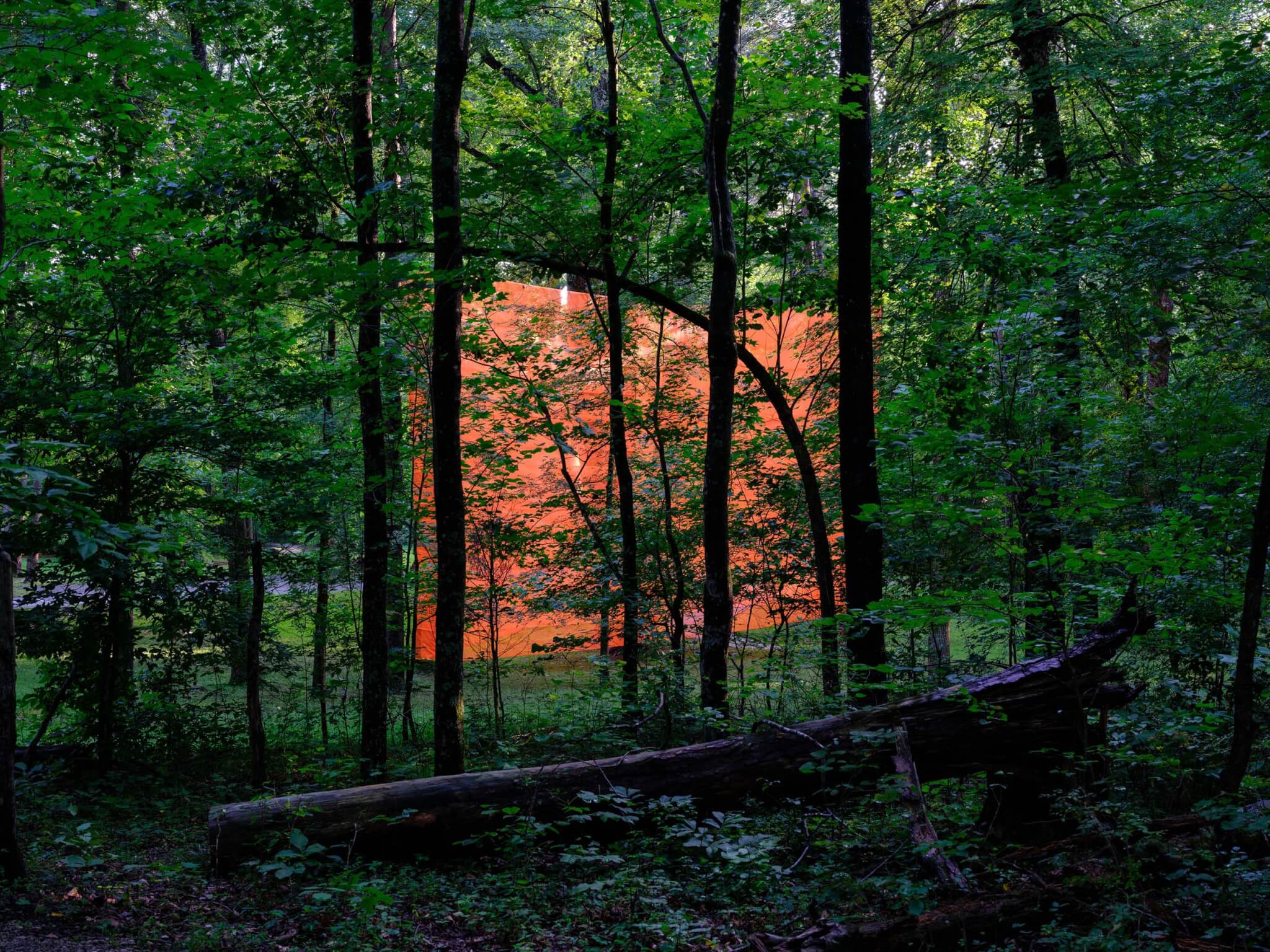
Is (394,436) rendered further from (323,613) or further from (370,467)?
(323,613)

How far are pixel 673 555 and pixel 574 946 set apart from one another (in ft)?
21.3

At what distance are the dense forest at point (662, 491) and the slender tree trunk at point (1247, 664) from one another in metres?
0.03

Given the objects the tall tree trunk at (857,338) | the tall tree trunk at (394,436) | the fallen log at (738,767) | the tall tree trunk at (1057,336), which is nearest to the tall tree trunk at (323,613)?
the tall tree trunk at (394,436)

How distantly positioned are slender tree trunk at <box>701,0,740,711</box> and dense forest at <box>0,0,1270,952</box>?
0.05 meters

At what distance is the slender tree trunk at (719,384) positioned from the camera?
7.59 metres

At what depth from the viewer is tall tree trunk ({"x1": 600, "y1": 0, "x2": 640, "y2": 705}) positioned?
9547mm

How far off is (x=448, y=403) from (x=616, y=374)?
A: 3128 millimetres

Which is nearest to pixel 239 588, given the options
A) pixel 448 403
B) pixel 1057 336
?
pixel 448 403

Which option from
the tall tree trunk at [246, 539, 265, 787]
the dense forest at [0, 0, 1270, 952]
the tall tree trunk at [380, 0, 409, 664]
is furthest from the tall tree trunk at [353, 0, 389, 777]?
the tall tree trunk at [246, 539, 265, 787]

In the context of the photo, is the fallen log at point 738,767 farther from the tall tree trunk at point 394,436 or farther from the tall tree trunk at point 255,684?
the tall tree trunk at point 394,436

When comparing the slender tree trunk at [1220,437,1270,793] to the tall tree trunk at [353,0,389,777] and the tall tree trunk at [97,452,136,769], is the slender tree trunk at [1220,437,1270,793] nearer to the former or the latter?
the tall tree trunk at [353,0,389,777]

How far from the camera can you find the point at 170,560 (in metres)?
9.59

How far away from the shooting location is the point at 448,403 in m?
7.48

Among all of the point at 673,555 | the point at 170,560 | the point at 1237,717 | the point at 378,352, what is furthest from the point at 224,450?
the point at 1237,717
